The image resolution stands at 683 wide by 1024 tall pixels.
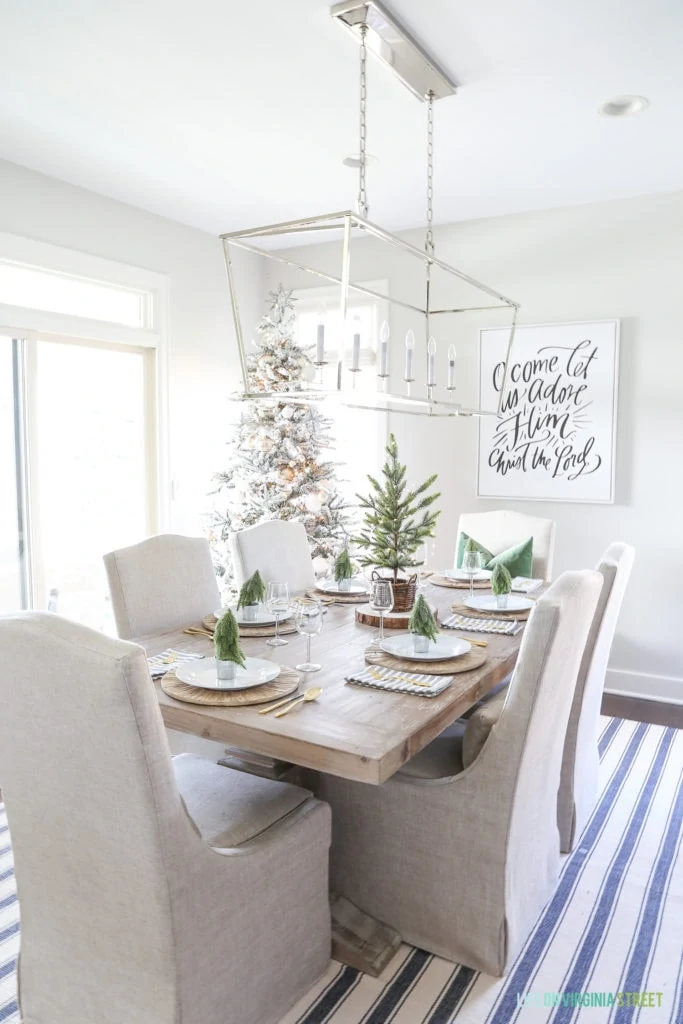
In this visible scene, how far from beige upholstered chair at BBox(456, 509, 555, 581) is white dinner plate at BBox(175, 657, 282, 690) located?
2031mm

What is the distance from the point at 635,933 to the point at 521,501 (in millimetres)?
2663

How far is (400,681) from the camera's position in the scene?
204cm

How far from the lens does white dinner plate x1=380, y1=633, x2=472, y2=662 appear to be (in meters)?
2.21

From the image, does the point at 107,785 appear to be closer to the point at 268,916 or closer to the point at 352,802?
the point at 268,916

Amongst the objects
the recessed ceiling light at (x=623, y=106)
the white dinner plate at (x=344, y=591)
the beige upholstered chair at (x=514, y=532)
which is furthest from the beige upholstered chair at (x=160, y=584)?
the recessed ceiling light at (x=623, y=106)

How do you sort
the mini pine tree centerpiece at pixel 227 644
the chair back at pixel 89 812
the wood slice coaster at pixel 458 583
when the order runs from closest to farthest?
the chair back at pixel 89 812, the mini pine tree centerpiece at pixel 227 644, the wood slice coaster at pixel 458 583

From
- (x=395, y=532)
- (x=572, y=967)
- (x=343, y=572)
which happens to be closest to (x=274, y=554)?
(x=343, y=572)

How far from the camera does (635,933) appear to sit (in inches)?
85.9

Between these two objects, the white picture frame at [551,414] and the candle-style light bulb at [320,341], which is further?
the white picture frame at [551,414]

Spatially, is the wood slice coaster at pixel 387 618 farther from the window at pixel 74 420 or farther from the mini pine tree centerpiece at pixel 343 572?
the window at pixel 74 420

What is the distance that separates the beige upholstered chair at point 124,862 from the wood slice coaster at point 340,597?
4.25ft

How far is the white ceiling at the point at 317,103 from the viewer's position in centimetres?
237

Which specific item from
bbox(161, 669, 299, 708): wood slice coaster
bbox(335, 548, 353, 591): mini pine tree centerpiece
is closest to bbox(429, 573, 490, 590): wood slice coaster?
bbox(335, 548, 353, 591): mini pine tree centerpiece

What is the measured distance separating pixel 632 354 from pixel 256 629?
108 inches
